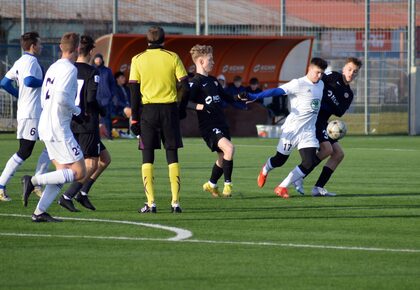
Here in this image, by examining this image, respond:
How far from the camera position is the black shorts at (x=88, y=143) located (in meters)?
13.7

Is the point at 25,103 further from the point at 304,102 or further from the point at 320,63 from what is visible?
the point at 320,63

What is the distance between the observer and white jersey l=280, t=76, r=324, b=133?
15.8 meters

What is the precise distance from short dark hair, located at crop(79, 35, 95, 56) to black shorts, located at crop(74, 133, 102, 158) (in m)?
0.92

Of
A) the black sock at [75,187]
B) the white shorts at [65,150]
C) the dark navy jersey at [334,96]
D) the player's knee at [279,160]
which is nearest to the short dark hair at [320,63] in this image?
the dark navy jersey at [334,96]

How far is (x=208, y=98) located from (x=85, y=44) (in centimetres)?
250

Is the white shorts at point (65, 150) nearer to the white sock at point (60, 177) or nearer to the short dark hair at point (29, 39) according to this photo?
the white sock at point (60, 177)

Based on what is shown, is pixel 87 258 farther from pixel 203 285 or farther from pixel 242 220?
pixel 242 220

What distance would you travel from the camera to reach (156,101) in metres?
13.3

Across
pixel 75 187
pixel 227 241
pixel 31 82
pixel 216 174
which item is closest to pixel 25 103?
pixel 31 82

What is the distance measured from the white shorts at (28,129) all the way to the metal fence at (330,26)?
20169mm

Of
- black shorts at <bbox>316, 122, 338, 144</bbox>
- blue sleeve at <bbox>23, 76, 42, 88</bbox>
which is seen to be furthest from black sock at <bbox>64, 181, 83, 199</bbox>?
black shorts at <bbox>316, 122, 338, 144</bbox>

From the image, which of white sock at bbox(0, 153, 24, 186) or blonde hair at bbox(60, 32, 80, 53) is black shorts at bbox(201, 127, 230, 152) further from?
blonde hair at bbox(60, 32, 80, 53)

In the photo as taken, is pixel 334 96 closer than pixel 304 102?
No

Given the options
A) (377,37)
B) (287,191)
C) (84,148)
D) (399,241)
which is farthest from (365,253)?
(377,37)
